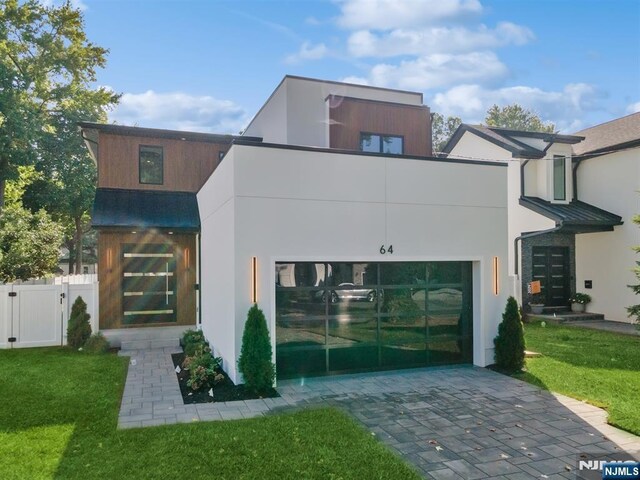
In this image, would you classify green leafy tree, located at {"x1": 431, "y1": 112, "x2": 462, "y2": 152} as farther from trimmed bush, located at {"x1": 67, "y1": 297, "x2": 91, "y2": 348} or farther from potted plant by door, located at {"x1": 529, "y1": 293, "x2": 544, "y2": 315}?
trimmed bush, located at {"x1": 67, "y1": 297, "x2": 91, "y2": 348}

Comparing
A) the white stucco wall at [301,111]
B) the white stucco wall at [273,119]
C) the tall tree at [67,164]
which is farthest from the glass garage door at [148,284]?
the tall tree at [67,164]

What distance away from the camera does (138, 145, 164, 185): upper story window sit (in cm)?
1371

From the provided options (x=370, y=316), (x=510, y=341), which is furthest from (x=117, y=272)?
(x=510, y=341)

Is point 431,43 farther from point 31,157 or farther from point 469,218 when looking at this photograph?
point 31,157

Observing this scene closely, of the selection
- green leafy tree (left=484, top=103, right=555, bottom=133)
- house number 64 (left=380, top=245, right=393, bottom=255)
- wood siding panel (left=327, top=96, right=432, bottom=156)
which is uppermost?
green leafy tree (left=484, top=103, right=555, bottom=133)

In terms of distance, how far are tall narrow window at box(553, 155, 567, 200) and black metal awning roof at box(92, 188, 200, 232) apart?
13510mm

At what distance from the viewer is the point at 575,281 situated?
17.1 m

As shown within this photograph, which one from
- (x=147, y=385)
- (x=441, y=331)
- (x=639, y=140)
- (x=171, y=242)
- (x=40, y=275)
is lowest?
(x=147, y=385)

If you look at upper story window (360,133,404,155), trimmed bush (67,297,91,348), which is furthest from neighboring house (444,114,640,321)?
trimmed bush (67,297,91,348)

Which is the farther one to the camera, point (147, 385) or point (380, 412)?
point (147, 385)

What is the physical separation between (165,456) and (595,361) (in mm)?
9092

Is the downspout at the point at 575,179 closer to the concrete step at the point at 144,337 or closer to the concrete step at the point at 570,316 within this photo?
the concrete step at the point at 570,316

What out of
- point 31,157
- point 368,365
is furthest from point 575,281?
point 31,157

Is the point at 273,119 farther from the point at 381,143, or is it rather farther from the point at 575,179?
the point at 575,179
